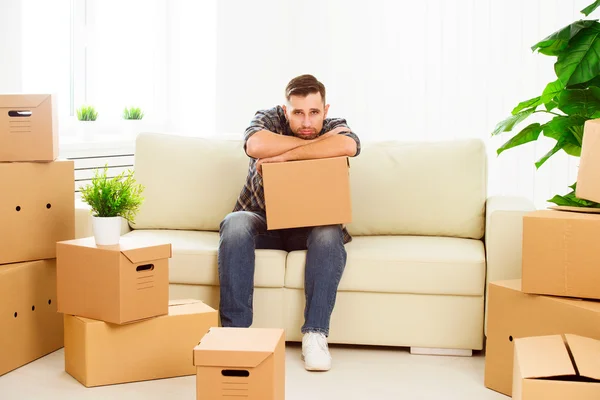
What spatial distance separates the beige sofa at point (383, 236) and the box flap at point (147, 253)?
0.37m

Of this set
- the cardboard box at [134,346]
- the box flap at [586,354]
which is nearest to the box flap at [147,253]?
the cardboard box at [134,346]

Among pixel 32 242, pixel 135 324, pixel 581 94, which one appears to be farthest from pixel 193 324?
pixel 581 94

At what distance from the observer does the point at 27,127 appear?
8.95 feet

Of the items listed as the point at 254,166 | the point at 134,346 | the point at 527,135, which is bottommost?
the point at 134,346

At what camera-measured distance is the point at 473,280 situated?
2830 millimetres

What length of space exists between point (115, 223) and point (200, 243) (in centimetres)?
52

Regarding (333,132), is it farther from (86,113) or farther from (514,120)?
(86,113)

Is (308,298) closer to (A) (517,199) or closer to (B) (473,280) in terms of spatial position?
(B) (473,280)

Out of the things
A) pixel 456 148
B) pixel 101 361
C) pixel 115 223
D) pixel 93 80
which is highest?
pixel 93 80

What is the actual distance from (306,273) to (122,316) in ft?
2.19

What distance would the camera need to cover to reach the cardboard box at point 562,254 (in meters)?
2.30

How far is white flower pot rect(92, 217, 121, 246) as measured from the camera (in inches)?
101

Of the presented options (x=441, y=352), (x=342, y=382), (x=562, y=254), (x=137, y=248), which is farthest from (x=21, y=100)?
(x=562, y=254)

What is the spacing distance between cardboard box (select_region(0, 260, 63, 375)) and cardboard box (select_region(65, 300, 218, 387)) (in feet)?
0.57
